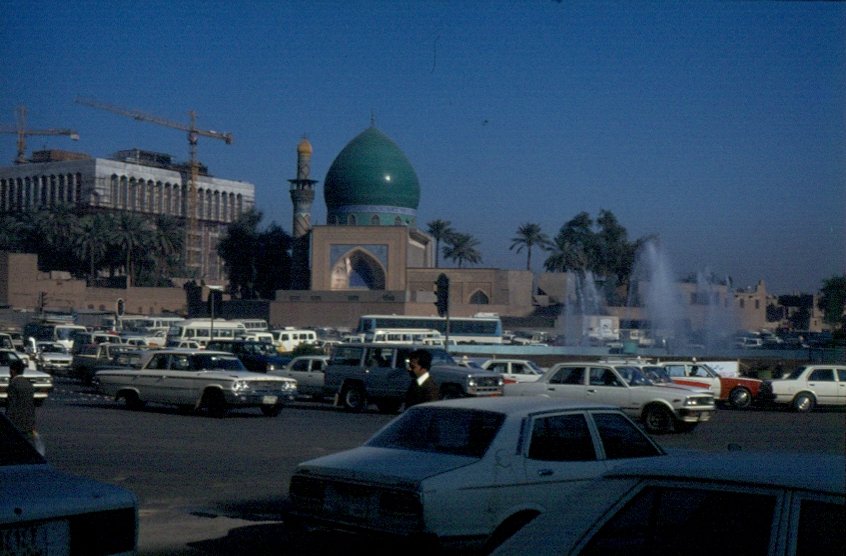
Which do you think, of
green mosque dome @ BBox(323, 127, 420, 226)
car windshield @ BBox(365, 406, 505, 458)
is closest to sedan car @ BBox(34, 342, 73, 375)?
car windshield @ BBox(365, 406, 505, 458)

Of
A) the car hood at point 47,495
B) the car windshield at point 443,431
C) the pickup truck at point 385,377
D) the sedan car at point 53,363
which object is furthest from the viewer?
the sedan car at point 53,363

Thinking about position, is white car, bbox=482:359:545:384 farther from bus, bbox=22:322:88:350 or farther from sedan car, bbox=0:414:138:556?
bus, bbox=22:322:88:350

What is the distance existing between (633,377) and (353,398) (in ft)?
23.2

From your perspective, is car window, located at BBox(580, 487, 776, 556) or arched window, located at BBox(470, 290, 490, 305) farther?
arched window, located at BBox(470, 290, 490, 305)

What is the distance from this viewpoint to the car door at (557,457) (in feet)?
24.4

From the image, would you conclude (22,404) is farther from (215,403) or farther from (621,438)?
(215,403)

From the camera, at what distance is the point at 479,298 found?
268 feet

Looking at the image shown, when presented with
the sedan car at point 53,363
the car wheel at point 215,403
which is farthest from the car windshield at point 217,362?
the sedan car at point 53,363

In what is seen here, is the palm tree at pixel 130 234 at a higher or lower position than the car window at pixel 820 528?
higher

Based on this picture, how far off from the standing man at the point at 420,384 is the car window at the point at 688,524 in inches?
255

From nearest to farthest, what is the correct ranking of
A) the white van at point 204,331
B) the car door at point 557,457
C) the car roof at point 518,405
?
the car door at point 557,457
the car roof at point 518,405
the white van at point 204,331

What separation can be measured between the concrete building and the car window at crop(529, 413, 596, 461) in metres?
108

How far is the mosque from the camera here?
257 ft

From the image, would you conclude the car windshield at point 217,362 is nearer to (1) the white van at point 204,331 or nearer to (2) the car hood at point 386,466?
(2) the car hood at point 386,466
